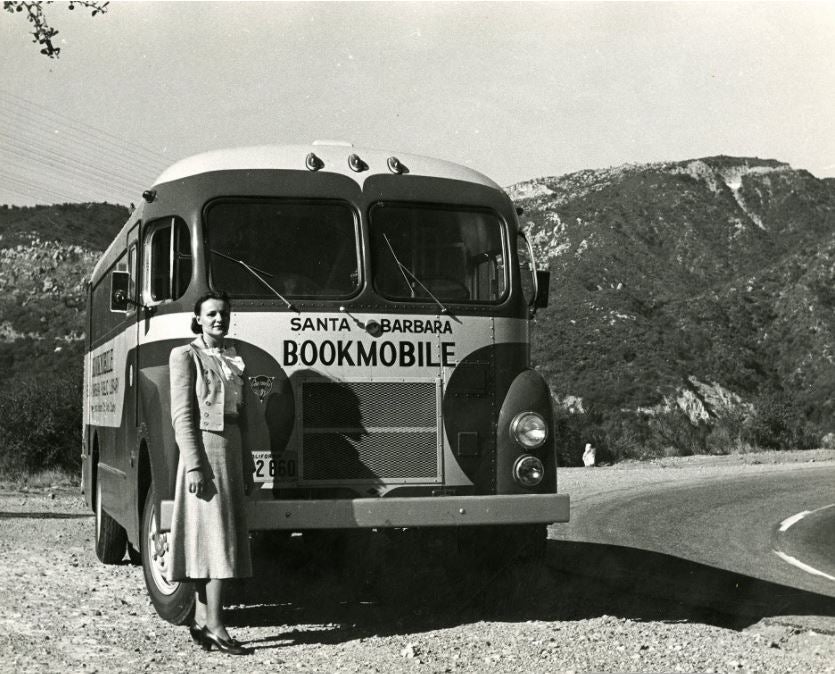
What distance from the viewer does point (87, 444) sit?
11836 mm

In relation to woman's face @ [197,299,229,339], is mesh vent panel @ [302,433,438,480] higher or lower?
lower

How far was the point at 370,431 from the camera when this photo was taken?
725 cm

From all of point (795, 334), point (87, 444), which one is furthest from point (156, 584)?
point (795, 334)

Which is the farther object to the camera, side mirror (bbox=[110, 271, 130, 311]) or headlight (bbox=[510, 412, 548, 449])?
side mirror (bbox=[110, 271, 130, 311])

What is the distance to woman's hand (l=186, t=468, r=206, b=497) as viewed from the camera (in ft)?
20.5

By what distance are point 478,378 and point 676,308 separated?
1940 inches

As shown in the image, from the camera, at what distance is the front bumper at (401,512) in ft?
22.0

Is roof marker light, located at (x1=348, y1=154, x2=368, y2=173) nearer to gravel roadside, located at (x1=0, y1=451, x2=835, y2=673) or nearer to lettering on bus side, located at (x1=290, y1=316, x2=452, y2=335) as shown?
lettering on bus side, located at (x1=290, y1=316, x2=452, y2=335)

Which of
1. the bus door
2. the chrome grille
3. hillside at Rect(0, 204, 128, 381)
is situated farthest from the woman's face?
hillside at Rect(0, 204, 128, 381)

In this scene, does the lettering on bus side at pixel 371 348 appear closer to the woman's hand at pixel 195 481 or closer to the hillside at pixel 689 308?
the woman's hand at pixel 195 481

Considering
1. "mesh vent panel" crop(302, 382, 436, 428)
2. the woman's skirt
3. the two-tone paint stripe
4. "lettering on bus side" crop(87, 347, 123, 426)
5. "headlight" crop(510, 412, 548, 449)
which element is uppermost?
"lettering on bus side" crop(87, 347, 123, 426)

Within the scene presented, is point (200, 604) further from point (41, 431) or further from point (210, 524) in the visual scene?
point (41, 431)

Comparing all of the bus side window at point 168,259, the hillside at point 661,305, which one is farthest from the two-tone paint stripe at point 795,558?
the hillside at point 661,305

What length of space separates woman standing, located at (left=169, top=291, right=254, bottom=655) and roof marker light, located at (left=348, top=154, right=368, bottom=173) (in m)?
1.73
